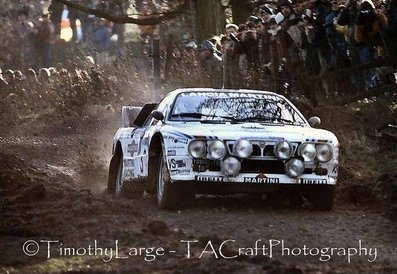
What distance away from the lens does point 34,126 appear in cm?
2309

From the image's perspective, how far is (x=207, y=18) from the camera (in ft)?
84.4

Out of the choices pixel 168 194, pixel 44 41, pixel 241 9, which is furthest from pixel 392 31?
pixel 44 41

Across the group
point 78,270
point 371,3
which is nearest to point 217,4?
point 371,3

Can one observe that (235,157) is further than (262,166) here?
No

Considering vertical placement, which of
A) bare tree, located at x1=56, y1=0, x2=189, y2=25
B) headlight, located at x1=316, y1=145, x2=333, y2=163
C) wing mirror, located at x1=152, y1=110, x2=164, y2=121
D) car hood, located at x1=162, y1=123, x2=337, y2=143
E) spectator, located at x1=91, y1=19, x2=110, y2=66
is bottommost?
headlight, located at x1=316, y1=145, x2=333, y2=163

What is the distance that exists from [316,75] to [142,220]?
670 centimetres

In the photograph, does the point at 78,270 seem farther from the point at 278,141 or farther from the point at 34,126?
the point at 34,126

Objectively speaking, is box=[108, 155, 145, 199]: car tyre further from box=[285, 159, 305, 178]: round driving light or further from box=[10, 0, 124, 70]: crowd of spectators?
box=[10, 0, 124, 70]: crowd of spectators

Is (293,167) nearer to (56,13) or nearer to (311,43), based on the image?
(311,43)

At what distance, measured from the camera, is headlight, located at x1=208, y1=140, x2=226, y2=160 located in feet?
37.0

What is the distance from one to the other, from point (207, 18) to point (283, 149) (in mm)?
14622

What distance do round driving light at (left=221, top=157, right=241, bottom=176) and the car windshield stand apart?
35.8 inches

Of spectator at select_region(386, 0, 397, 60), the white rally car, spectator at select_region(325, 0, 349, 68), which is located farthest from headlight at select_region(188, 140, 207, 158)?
spectator at select_region(325, 0, 349, 68)

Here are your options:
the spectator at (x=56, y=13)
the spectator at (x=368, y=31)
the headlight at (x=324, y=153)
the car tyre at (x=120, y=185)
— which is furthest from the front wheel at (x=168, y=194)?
the spectator at (x=56, y=13)
